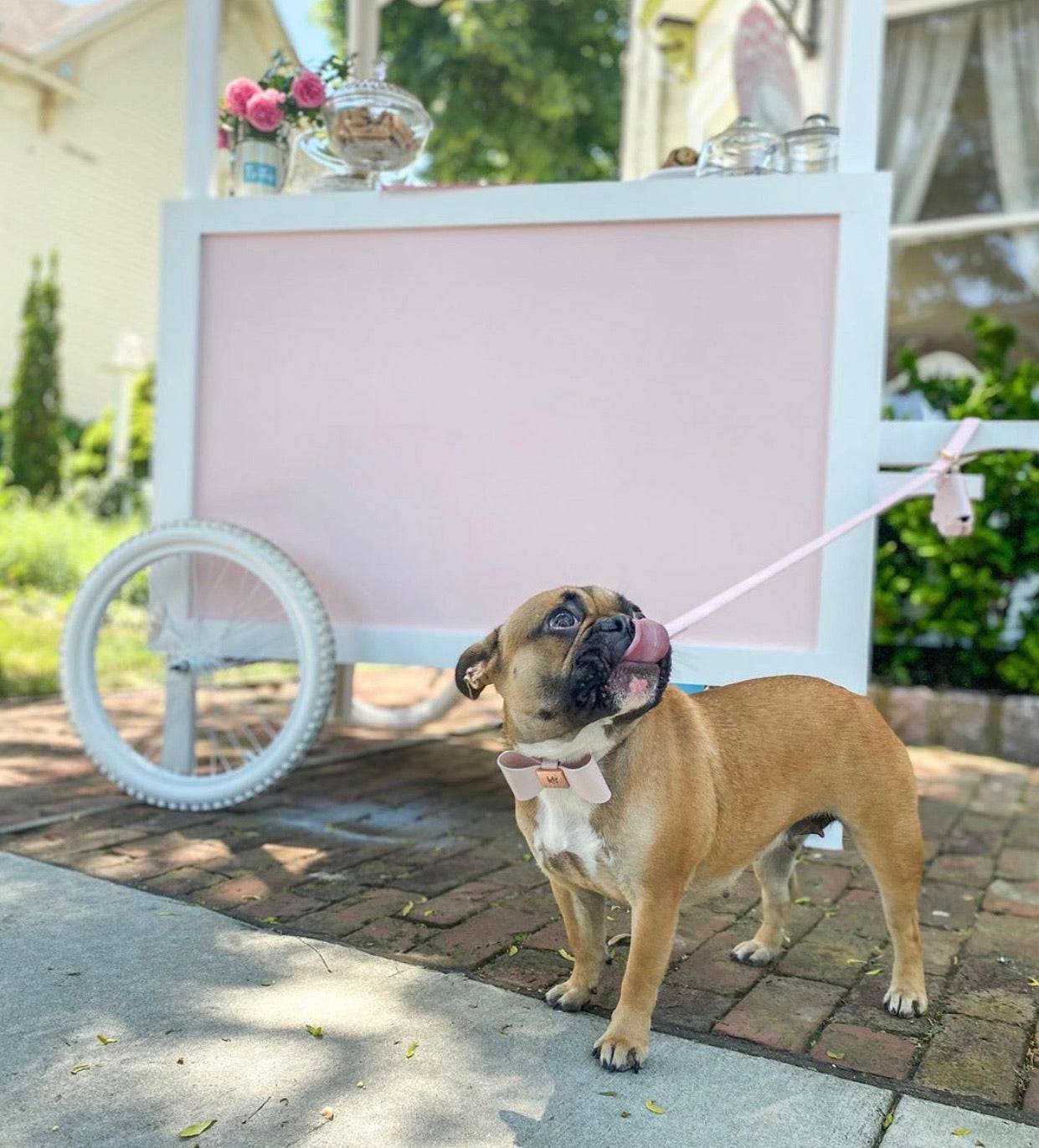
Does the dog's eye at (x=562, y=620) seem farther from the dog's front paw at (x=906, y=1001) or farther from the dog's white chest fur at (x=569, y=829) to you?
the dog's front paw at (x=906, y=1001)

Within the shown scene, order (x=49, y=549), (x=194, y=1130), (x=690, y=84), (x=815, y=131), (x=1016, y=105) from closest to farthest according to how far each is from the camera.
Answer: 1. (x=194, y=1130)
2. (x=815, y=131)
3. (x=1016, y=105)
4. (x=690, y=84)
5. (x=49, y=549)

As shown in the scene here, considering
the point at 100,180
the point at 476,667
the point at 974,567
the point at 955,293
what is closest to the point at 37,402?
the point at 100,180

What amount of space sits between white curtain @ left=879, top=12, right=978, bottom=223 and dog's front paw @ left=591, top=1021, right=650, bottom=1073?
600 centimetres

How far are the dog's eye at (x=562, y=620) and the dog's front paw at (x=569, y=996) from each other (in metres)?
0.85

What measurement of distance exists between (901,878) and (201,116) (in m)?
3.64

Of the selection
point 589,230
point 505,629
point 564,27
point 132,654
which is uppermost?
point 564,27

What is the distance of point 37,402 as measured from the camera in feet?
43.0

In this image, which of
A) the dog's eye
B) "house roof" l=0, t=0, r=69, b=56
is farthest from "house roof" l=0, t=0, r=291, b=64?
the dog's eye

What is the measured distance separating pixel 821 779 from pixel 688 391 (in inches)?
64.3

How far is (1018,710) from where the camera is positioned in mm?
5680

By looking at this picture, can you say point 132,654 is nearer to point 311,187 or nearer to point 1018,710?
point 311,187

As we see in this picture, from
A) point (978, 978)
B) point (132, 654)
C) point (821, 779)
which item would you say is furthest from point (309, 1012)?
point (132, 654)

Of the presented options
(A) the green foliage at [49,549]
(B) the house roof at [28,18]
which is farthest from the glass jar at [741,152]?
(B) the house roof at [28,18]

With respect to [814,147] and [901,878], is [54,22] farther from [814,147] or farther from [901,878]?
[901,878]
